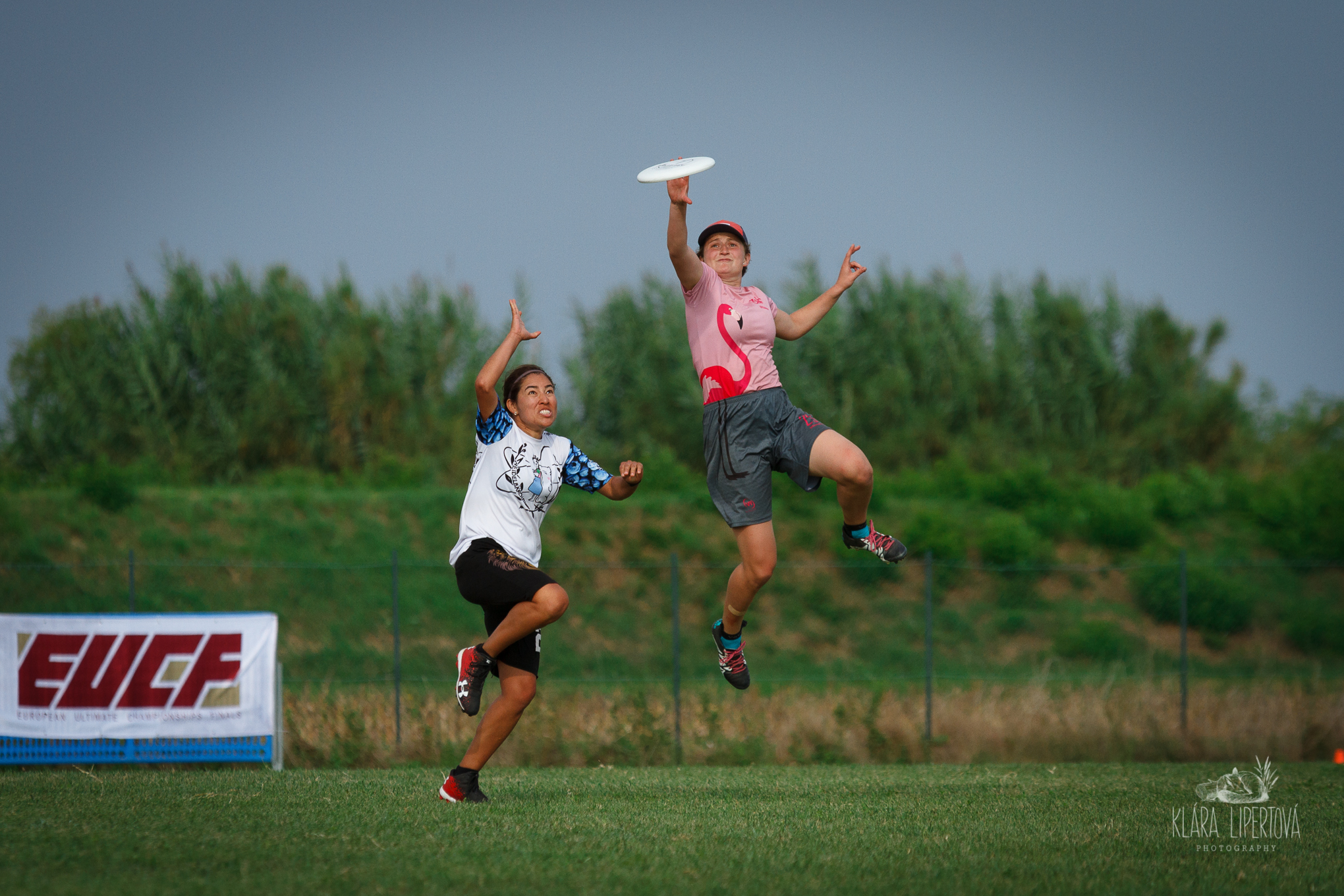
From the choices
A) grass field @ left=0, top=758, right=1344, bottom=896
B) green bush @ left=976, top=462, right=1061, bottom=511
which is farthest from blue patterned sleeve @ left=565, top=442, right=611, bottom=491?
green bush @ left=976, top=462, right=1061, bottom=511

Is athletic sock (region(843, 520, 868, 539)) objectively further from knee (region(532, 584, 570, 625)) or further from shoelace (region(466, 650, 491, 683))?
shoelace (region(466, 650, 491, 683))

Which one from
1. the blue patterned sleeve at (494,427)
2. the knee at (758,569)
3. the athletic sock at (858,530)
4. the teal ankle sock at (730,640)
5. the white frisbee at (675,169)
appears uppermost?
the white frisbee at (675,169)

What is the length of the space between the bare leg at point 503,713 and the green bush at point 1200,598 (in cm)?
1722

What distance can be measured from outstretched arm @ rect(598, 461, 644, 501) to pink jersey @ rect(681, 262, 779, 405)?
0.80 metres

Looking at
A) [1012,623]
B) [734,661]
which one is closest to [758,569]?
[734,661]

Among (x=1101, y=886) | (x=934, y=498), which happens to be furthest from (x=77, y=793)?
(x=934, y=498)

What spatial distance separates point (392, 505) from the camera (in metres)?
23.4

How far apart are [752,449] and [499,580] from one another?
172 centimetres

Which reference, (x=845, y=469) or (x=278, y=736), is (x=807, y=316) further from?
(x=278, y=736)

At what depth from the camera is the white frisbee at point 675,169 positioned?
6.32 metres

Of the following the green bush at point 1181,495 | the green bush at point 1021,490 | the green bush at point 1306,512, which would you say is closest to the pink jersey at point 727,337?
the green bush at point 1021,490

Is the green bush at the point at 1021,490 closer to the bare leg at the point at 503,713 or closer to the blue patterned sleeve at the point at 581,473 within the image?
the blue patterned sleeve at the point at 581,473

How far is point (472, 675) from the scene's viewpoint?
6.26m

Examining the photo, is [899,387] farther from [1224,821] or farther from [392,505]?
[1224,821]
